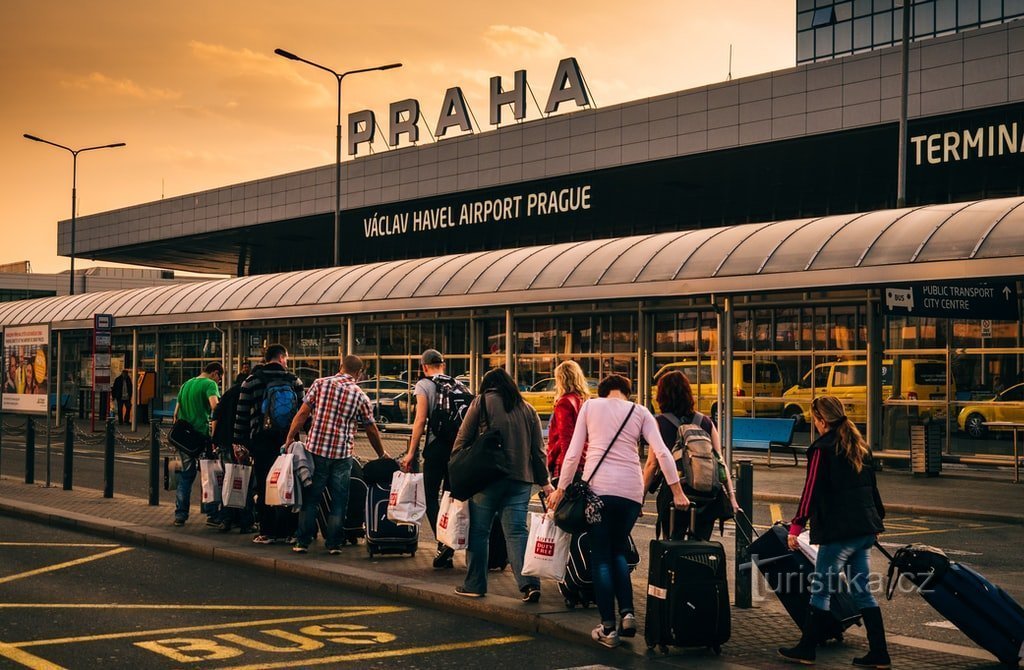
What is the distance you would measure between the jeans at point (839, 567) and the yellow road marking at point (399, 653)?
1.79 meters

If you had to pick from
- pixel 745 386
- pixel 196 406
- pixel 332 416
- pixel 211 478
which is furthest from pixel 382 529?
pixel 745 386

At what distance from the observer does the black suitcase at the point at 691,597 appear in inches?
269

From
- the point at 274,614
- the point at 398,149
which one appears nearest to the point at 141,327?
the point at 398,149

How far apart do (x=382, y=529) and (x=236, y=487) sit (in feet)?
6.36

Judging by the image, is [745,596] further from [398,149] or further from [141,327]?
[398,149]

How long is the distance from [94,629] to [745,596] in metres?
4.17

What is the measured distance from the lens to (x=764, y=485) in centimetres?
1789

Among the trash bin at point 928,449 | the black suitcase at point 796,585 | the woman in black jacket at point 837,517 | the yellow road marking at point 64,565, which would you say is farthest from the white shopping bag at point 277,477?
the trash bin at point 928,449

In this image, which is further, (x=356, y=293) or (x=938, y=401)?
(x=356, y=293)

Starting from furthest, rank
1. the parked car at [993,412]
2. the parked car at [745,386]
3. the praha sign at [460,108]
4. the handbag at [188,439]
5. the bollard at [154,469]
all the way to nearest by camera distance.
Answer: the praha sign at [460,108], the parked car at [745,386], the parked car at [993,412], the bollard at [154,469], the handbag at [188,439]

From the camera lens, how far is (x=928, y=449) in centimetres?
1962

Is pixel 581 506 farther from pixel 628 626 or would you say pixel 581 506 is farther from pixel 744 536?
pixel 744 536

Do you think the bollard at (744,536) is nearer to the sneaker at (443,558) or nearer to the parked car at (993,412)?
the sneaker at (443,558)

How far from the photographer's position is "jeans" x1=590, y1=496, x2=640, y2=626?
716 cm
